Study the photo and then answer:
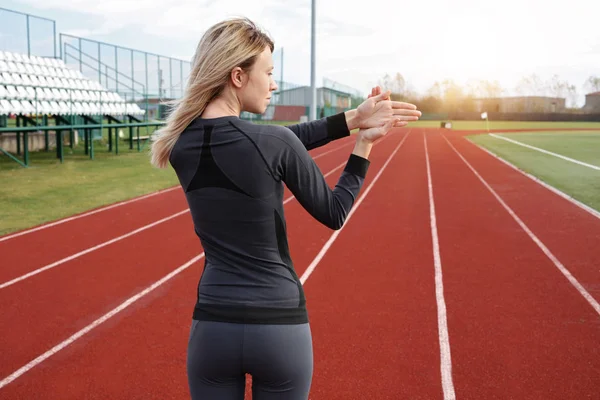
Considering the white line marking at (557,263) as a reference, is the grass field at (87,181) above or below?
above

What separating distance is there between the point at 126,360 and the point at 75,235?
461 cm

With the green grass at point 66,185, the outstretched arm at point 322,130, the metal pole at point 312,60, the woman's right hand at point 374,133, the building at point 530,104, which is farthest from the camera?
the building at point 530,104

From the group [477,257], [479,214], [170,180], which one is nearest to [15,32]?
[170,180]

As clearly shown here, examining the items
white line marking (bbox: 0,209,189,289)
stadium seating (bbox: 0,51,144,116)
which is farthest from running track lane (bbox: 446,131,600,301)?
stadium seating (bbox: 0,51,144,116)

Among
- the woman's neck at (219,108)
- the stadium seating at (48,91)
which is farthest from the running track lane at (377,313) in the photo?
the stadium seating at (48,91)

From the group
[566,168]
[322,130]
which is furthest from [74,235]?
[566,168]

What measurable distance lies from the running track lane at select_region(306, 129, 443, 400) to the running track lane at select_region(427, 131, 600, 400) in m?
0.26

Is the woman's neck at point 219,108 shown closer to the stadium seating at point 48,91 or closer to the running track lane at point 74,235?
the running track lane at point 74,235

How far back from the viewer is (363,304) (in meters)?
5.95

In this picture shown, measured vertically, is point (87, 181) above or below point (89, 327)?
above

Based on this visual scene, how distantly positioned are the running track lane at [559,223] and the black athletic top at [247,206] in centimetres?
556

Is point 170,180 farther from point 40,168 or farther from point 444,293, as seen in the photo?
point 444,293

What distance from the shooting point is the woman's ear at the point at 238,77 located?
1.58m

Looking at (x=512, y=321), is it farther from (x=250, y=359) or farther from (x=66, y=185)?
(x=66, y=185)
